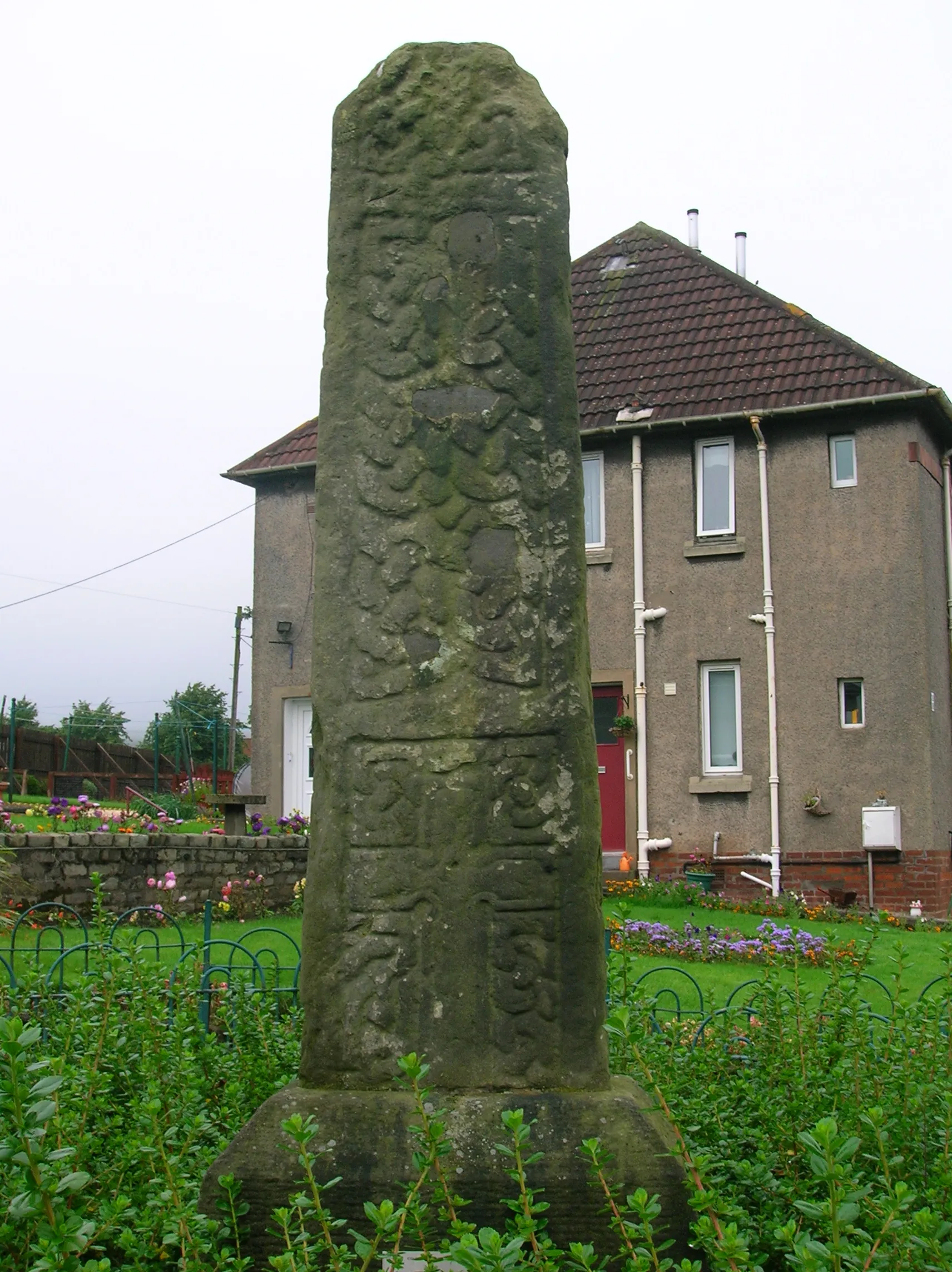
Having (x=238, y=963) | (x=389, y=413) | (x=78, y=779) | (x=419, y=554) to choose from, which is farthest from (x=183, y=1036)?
(x=78, y=779)

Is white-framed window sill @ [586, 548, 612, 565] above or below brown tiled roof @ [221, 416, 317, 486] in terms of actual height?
below

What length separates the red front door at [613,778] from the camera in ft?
50.2

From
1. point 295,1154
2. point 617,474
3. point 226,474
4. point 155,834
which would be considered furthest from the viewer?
point 226,474

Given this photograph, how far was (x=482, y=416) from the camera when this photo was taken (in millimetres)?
3279

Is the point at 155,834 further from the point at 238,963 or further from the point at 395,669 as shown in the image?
the point at 395,669

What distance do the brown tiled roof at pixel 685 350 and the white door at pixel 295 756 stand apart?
3.35 m

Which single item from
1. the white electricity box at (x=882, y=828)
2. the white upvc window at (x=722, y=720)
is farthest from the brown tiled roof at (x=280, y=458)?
the white electricity box at (x=882, y=828)

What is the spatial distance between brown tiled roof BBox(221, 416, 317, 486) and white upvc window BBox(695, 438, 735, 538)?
5462mm

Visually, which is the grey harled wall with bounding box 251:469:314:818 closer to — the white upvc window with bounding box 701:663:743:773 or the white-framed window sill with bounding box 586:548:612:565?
the white-framed window sill with bounding box 586:548:612:565

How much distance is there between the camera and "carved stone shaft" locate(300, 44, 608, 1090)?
120 inches

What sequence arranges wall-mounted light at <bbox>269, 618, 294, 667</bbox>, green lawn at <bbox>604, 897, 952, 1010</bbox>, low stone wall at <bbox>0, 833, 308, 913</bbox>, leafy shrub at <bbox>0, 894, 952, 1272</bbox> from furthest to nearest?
1. wall-mounted light at <bbox>269, 618, 294, 667</bbox>
2. low stone wall at <bbox>0, 833, 308, 913</bbox>
3. green lawn at <bbox>604, 897, 952, 1010</bbox>
4. leafy shrub at <bbox>0, 894, 952, 1272</bbox>

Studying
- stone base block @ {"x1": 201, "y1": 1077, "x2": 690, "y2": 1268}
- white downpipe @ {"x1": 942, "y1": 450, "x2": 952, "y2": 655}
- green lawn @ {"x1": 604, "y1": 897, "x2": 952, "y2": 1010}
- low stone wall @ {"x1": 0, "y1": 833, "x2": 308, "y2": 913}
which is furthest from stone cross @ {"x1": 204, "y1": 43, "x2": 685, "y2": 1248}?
white downpipe @ {"x1": 942, "y1": 450, "x2": 952, "y2": 655}

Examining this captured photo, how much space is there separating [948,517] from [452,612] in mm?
14090

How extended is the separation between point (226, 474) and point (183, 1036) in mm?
14912
